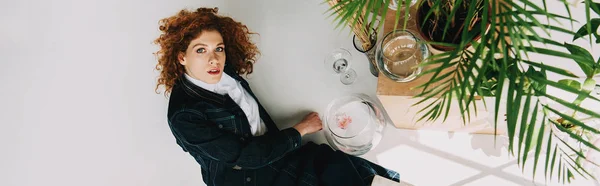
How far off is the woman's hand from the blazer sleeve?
0.09 meters

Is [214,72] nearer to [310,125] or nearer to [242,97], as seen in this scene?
[242,97]

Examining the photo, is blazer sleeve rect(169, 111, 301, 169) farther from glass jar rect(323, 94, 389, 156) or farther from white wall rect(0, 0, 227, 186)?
white wall rect(0, 0, 227, 186)

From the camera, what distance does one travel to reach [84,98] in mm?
2031

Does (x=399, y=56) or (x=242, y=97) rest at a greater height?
(x=399, y=56)

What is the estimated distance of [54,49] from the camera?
6.67 feet

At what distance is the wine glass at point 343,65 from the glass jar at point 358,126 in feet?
0.32

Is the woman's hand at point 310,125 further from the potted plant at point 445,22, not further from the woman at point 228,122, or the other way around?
the potted plant at point 445,22

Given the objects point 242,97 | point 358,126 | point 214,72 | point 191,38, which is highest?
point 191,38

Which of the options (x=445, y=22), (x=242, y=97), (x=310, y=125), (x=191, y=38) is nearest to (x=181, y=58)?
(x=191, y=38)

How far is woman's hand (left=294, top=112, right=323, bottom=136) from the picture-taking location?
1.87 metres

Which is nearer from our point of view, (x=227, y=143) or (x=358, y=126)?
(x=227, y=143)

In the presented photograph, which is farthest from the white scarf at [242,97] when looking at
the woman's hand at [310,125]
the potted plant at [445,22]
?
the potted plant at [445,22]

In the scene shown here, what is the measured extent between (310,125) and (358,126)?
0.20 metres

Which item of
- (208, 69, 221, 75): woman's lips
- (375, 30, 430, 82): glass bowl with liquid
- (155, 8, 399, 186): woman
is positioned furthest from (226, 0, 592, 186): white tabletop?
(375, 30, 430, 82): glass bowl with liquid
